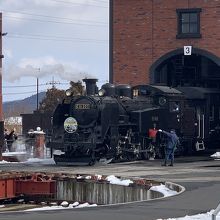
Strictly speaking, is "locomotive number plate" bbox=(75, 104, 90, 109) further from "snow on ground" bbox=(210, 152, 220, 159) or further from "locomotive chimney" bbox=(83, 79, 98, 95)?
"snow on ground" bbox=(210, 152, 220, 159)

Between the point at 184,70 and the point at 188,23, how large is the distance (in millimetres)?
2839

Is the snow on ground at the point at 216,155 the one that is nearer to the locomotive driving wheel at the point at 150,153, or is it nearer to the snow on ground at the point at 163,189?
the locomotive driving wheel at the point at 150,153

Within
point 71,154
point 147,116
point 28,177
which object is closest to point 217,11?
point 147,116

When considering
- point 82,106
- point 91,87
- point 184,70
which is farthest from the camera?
point 184,70

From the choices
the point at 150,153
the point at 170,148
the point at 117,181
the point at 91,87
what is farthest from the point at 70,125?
the point at 117,181

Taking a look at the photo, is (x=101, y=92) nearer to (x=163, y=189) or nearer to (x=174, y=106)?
(x=174, y=106)

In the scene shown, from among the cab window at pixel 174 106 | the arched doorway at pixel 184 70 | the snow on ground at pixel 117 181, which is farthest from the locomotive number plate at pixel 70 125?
the arched doorway at pixel 184 70

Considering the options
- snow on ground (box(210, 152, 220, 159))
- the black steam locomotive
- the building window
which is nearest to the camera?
the black steam locomotive

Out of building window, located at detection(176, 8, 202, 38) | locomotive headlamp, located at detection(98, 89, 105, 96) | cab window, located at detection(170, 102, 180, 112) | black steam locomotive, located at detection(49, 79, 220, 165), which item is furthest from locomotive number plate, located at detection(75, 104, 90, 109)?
building window, located at detection(176, 8, 202, 38)

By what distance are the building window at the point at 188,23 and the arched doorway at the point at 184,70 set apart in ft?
3.28

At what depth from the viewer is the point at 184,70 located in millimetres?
42531

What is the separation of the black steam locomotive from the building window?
11.5 feet

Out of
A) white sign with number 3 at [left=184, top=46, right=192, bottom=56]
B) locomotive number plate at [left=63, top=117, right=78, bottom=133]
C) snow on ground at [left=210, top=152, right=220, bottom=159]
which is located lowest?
snow on ground at [left=210, top=152, right=220, bottom=159]

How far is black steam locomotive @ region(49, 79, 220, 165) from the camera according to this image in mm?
31406
